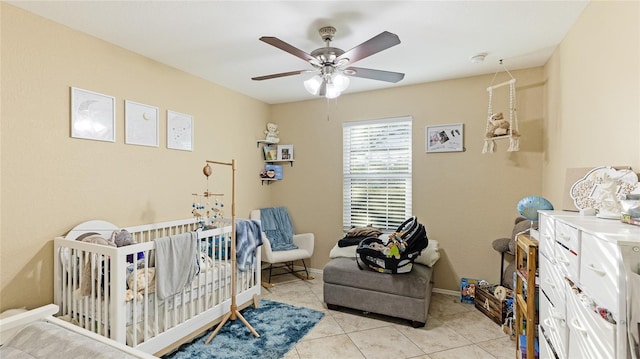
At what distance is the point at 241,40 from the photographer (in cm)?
246

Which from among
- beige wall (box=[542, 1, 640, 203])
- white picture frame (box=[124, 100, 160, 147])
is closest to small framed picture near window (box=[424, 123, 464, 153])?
beige wall (box=[542, 1, 640, 203])

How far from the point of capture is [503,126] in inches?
116

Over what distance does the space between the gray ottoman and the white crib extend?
1090mm

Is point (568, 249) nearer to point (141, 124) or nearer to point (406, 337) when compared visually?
point (406, 337)

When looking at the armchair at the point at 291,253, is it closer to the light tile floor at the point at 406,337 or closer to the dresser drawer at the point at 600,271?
the light tile floor at the point at 406,337

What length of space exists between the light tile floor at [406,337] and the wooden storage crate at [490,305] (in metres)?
0.05

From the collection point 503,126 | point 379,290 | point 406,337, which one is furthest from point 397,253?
point 503,126

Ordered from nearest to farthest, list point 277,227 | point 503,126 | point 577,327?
point 577,327
point 503,126
point 277,227

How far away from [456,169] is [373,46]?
2149 mm

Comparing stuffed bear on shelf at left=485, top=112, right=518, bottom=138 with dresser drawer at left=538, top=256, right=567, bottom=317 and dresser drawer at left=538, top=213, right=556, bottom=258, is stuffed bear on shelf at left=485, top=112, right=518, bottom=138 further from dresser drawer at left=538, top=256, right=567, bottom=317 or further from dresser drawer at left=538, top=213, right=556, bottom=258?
dresser drawer at left=538, top=256, right=567, bottom=317

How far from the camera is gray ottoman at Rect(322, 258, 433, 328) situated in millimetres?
2662

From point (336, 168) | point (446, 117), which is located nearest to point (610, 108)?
point (446, 117)

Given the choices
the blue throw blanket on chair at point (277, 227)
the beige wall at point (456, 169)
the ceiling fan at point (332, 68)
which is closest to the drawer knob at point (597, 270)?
the ceiling fan at point (332, 68)

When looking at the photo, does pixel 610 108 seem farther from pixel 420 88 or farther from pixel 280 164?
pixel 280 164
